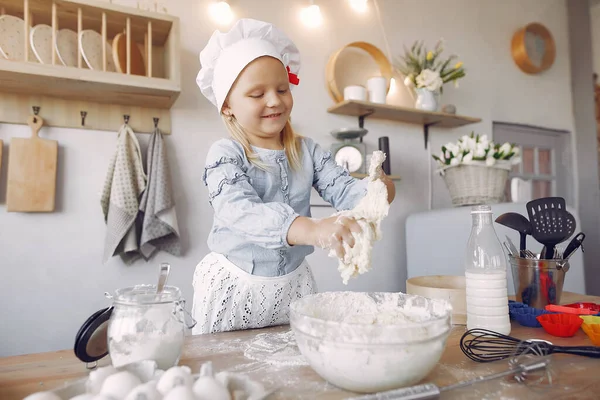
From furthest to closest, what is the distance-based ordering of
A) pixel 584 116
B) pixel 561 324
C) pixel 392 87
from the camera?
pixel 584 116 < pixel 392 87 < pixel 561 324

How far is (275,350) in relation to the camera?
2.34ft

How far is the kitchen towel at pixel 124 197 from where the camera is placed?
1.63 m

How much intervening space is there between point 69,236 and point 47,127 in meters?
0.45

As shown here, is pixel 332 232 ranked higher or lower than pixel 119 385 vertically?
higher

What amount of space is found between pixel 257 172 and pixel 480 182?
1.54 meters

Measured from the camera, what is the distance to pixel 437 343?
54 cm

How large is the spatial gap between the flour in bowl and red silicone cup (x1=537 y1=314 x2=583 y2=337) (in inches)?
17.3

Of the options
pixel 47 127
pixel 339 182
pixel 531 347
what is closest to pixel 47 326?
pixel 47 127

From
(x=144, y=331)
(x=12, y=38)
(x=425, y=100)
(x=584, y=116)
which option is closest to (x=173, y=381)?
(x=144, y=331)

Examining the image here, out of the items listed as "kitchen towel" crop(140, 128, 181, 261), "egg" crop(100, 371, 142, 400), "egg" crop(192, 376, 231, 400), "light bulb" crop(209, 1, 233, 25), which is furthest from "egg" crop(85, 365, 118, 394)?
"light bulb" crop(209, 1, 233, 25)

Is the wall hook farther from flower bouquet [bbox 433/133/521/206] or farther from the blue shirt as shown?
flower bouquet [bbox 433/133/521/206]

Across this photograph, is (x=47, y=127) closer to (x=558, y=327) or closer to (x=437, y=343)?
(x=437, y=343)

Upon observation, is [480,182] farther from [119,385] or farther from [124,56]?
[119,385]

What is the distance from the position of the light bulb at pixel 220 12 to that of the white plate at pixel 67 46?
0.66m
